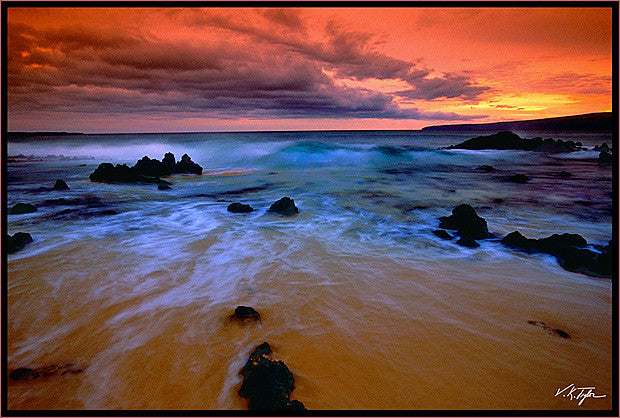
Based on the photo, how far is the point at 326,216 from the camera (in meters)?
7.16

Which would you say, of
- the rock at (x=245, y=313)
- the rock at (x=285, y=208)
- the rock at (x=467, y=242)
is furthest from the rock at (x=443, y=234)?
the rock at (x=245, y=313)

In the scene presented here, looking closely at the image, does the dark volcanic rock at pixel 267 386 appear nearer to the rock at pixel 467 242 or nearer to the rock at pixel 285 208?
the rock at pixel 467 242

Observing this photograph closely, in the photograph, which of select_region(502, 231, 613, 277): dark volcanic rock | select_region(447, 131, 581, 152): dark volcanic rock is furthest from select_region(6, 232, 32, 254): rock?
select_region(447, 131, 581, 152): dark volcanic rock

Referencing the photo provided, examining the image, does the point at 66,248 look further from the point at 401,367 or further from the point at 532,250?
the point at 532,250

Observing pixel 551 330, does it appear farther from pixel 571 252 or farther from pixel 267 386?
pixel 267 386

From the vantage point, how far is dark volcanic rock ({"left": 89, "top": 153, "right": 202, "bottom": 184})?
11.4m

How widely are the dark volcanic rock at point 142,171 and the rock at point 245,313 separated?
959 centimetres

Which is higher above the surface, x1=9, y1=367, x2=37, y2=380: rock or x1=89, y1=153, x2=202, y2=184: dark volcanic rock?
x1=89, y1=153, x2=202, y2=184: dark volcanic rock

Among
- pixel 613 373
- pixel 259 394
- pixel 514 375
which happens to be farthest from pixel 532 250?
pixel 259 394

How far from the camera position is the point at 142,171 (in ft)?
42.3

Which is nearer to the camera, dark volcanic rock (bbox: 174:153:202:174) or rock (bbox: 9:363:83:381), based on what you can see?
rock (bbox: 9:363:83:381)

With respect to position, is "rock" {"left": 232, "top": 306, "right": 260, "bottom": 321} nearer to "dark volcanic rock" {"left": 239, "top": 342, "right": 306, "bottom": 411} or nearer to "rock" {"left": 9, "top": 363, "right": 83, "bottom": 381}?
"dark volcanic rock" {"left": 239, "top": 342, "right": 306, "bottom": 411}

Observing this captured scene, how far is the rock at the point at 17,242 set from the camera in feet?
14.9

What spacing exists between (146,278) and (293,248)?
2101 millimetres
